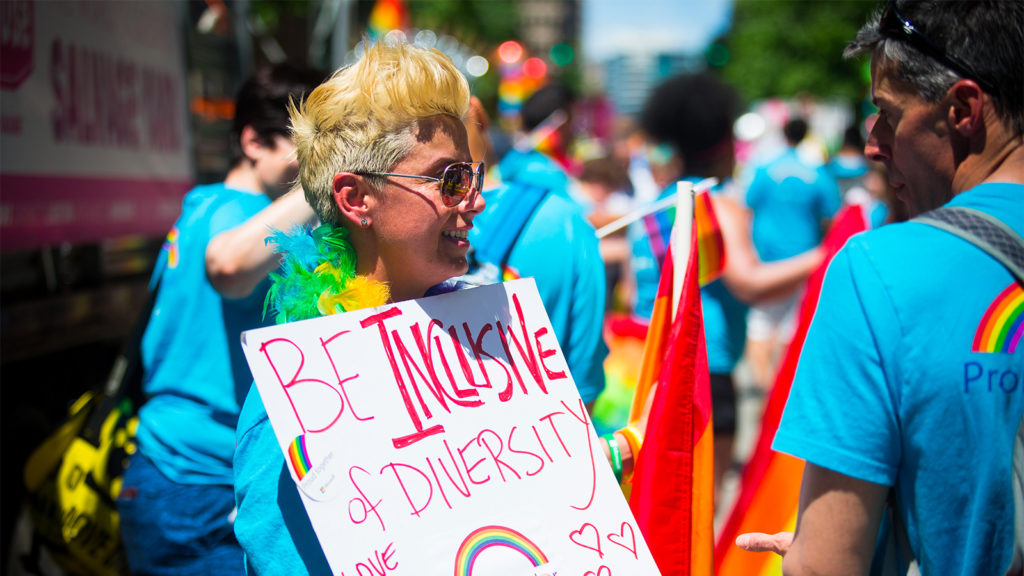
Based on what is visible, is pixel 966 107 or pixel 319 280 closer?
pixel 966 107

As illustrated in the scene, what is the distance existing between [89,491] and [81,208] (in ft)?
4.55

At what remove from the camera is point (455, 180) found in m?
1.56

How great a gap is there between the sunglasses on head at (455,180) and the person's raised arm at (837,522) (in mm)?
758

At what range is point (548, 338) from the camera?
1.62 meters

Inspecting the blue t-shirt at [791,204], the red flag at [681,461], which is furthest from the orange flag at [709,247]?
the blue t-shirt at [791,204]

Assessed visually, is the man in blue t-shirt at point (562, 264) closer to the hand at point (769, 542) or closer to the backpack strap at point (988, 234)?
the hand at point (769, 542)

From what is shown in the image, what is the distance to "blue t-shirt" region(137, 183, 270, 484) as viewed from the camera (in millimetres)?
2234

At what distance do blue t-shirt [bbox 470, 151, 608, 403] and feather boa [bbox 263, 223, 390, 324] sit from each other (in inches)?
26.9

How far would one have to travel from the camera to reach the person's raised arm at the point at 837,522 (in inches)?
51.7

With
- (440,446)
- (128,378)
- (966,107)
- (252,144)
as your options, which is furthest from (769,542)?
(128,378)

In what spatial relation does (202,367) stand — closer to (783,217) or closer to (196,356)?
(196,356)

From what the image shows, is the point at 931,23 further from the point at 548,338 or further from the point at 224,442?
the point at 224,442

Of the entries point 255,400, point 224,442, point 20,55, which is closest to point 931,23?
point 255,400

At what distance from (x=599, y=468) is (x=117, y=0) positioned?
338 centimetres
